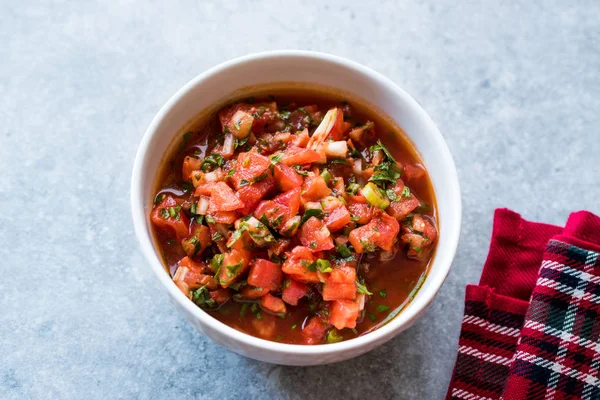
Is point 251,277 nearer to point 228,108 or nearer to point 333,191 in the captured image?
point 333,191

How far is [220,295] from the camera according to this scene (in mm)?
3061

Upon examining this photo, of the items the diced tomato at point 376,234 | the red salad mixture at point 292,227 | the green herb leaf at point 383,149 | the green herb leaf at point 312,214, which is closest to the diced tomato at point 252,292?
the red salad mixture at point 292,227

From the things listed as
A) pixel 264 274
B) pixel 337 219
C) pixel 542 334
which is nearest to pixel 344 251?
pixel 337 219

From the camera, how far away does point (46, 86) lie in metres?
3.98

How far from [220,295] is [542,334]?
1552 millimetres

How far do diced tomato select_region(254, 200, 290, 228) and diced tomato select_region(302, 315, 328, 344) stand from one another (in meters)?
0.45

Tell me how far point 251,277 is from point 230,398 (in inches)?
32.6

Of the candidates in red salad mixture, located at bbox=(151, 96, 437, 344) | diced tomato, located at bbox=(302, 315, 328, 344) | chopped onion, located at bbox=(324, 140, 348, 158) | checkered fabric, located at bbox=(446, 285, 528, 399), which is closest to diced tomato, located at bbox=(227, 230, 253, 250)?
red salad mixture, located at bbox=(151, 96, 437, 344)

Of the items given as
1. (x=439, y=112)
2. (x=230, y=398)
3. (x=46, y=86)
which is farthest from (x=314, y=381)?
(x=46, y=86)

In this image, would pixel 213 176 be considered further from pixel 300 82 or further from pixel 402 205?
pixel 402 205

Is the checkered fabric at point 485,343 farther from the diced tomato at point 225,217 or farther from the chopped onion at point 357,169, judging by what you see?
the diced tomato at point 225,217

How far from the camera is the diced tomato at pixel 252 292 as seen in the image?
9.86 feet

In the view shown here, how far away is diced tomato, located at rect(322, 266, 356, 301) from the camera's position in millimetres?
2973

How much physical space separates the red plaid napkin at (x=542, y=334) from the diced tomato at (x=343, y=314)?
0.76 metres
